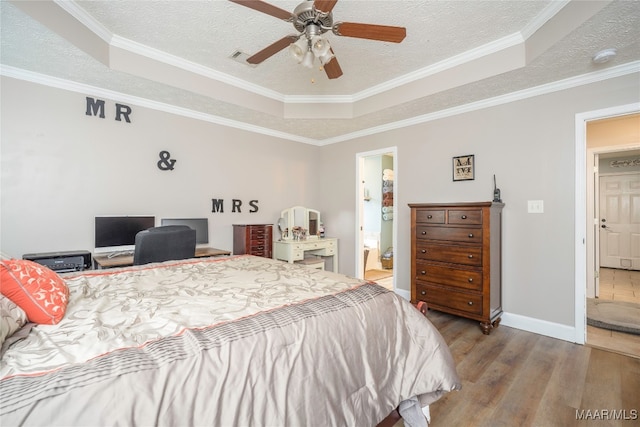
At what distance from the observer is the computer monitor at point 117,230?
293 cm

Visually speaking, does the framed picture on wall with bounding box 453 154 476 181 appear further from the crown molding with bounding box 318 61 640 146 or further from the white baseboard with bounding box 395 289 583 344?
the white baseboard with bounding box 395 289 583 344

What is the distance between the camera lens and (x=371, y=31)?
1.84 m

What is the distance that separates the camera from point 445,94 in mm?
3020

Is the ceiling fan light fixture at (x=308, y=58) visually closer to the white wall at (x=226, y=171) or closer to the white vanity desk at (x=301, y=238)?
the white wall at (x=226, y=171)

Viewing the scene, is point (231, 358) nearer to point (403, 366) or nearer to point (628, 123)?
point (403, 366)

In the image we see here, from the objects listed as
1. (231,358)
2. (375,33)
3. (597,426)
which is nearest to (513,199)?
(597,426)

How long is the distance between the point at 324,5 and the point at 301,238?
3.23m

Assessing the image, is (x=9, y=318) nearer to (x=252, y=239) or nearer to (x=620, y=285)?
(x=252, y=239)

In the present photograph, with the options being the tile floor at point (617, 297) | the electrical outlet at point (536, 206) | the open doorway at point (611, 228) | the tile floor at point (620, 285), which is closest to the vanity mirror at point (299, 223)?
the electrical outlet at point (536, 206)

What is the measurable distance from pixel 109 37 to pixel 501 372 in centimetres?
423

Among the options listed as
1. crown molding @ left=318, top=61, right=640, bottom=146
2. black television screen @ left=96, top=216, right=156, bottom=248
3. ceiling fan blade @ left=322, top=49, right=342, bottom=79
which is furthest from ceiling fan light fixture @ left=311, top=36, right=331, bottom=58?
black television screen @ left=96, top=216, right=156, bottom=248

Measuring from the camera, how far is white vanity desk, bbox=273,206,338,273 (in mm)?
4250

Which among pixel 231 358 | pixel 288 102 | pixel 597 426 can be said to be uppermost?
pixel 288 102

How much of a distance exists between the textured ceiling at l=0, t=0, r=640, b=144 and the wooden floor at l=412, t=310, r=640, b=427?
97.1 inches
